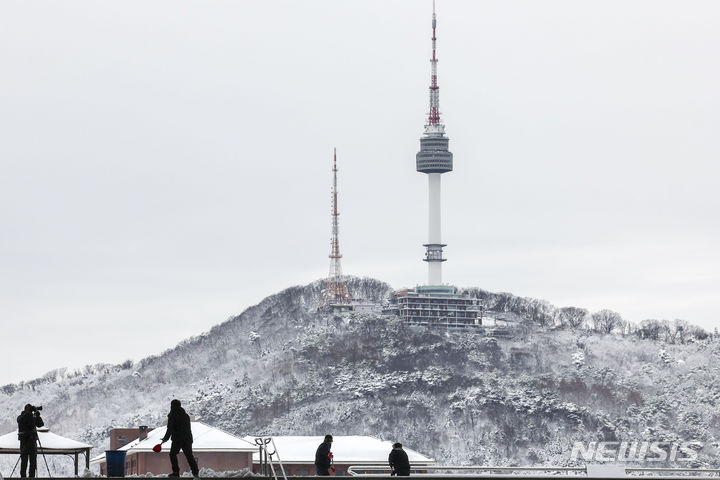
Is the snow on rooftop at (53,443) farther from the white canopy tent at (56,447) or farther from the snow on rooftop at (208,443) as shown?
the snow on rooftop at (208,443)

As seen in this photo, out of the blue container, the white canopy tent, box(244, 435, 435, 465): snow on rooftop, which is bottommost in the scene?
the blue container

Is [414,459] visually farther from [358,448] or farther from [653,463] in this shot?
[653,463]

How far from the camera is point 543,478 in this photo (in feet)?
Result: 120

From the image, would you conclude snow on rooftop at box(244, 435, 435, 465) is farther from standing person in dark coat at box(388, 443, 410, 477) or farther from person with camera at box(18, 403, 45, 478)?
person with camera at box(18, 403, 45, 478)

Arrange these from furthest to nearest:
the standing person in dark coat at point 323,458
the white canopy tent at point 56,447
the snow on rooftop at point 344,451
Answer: the snow on rooftop at point 344,451, the white canopy tent at point 56,447, the standing person in dark coat at point 323,458

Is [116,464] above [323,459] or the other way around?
the other way around

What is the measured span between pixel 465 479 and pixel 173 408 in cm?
692

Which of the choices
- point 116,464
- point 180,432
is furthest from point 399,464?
point 116,464

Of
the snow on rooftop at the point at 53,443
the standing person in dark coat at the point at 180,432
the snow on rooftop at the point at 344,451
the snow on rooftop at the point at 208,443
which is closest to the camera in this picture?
the standing person in dark coat at the point at 180,432

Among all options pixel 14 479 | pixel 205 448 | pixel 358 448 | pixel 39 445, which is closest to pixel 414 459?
pixel 358 448

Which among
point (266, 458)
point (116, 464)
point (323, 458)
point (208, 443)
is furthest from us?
point (208, 443)

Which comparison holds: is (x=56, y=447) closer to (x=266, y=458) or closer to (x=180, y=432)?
(x=180, y=432)

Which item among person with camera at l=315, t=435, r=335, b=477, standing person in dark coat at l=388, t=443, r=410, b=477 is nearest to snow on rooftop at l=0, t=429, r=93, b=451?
person with camera at l=315, t=435, r=335, b=477

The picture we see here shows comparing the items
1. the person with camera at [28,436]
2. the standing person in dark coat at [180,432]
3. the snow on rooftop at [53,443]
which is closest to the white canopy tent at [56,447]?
the snow on rooftop at [53,443]
